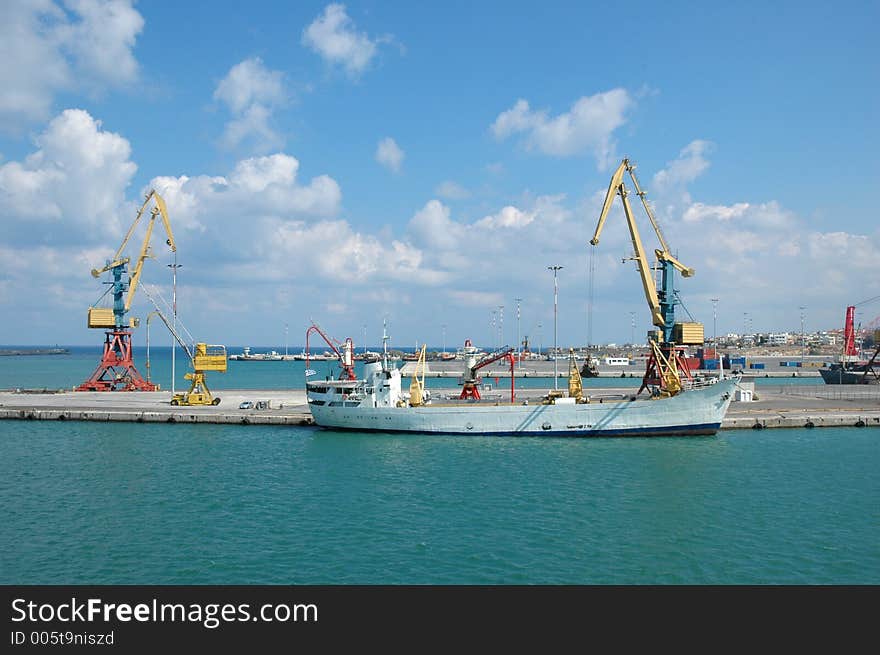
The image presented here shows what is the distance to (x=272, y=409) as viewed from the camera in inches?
2697

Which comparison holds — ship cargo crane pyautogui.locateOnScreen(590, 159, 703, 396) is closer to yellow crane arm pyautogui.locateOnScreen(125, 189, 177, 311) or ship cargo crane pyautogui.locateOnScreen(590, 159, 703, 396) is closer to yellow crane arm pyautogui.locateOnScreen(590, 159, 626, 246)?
yellow crane arm pyautogui.locateOnScreen(590, 159, 626, 246)

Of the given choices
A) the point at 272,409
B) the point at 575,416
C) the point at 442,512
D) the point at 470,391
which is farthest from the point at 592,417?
the point at 272,409

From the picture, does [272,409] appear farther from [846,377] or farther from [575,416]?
[846,377]

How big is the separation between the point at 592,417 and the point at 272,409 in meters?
34.3

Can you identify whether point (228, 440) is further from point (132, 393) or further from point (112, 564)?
point (132, 393)

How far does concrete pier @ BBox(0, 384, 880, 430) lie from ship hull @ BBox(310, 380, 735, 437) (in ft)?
15.8

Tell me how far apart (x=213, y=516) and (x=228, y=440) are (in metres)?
23.8

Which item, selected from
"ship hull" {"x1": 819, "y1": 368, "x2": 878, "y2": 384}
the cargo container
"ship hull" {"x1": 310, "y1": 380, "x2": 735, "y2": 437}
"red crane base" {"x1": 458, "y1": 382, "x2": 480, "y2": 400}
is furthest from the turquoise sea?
"ship hull" {"x1": 819, "y1": 368, "x2": 878, "y2": 384}

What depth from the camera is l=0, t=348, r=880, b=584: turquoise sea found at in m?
23.9

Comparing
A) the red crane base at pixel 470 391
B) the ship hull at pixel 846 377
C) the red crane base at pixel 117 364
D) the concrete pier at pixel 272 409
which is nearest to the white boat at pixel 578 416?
the concrete pier at pixel 272 409

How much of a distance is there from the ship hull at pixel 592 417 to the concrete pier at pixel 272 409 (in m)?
4.82
